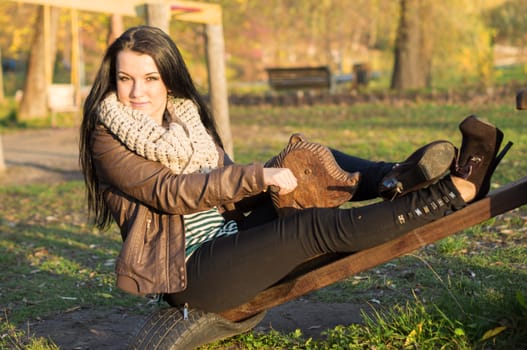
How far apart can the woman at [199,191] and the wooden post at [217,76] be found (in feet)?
17.0

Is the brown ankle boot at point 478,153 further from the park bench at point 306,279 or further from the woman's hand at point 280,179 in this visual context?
the woman's hand at point 280,179

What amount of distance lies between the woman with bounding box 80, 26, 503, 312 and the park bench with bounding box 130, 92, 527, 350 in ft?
0.17

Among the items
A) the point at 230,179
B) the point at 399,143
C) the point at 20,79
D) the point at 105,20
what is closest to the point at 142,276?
the point at 230,179

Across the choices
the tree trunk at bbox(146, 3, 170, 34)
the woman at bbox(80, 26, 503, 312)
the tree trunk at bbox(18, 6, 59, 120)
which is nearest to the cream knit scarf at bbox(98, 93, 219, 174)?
the woman at bbox(80, 26, 503, 312)

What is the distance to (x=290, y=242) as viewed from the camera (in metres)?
3.22

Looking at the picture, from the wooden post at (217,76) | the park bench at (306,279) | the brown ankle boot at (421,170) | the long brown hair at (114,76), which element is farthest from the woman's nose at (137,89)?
the wooden post at (217,76)

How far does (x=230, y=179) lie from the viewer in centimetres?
320

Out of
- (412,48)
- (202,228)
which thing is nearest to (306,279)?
(202,228)

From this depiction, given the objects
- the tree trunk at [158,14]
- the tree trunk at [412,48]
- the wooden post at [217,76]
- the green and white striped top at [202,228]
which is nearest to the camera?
the green and white striped top at [202,228]

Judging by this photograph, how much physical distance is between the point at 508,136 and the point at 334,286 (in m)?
6.80

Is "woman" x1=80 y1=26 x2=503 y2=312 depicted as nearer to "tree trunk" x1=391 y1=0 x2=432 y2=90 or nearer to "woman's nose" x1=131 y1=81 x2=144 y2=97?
"woman's nose" x1=131 y1=81 x2=144 y2=97

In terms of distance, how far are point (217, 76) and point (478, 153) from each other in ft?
19.9

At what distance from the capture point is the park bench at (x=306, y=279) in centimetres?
311

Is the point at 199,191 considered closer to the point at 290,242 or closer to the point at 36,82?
the point at 290,242
